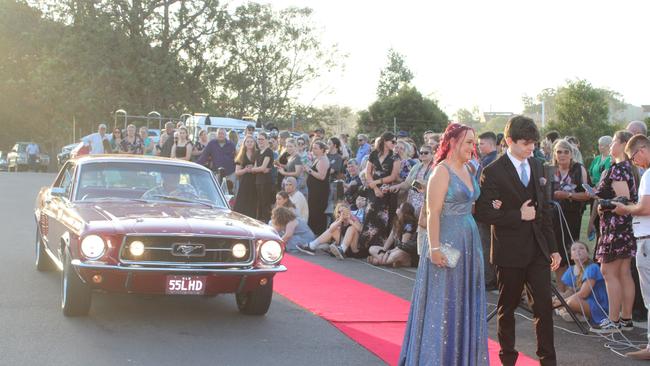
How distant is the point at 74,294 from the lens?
7613 mm

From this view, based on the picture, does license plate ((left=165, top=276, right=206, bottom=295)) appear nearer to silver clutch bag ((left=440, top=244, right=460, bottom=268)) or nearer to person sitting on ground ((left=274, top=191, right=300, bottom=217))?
silver clutch bag ((left=440, top=244, right=460, bottom=268))

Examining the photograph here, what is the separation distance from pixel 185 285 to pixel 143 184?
2.12m

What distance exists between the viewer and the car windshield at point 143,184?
902 centimetres

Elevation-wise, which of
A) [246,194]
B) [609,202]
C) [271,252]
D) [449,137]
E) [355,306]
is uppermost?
[449,137]

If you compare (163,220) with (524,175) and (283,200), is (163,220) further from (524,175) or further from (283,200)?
(283,200)

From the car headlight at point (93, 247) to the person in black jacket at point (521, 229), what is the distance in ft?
10.8

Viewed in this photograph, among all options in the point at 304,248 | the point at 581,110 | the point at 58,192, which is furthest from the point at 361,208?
the point at 581,110

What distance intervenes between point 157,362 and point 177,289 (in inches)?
43.6

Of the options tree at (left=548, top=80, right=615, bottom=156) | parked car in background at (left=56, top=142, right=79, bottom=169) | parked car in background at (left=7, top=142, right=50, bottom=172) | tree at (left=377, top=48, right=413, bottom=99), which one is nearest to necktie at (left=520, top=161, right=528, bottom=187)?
parked car in background at (left=56, top=142, right=79, bottom=169)

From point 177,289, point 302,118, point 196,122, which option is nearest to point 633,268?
point 177,289

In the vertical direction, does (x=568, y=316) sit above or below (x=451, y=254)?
below

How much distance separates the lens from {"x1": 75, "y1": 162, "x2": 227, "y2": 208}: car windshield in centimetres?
902

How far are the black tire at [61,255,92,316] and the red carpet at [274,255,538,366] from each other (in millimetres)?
2332

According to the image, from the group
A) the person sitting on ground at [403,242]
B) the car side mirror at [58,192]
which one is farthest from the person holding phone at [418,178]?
the car side mirror at [58,192]
